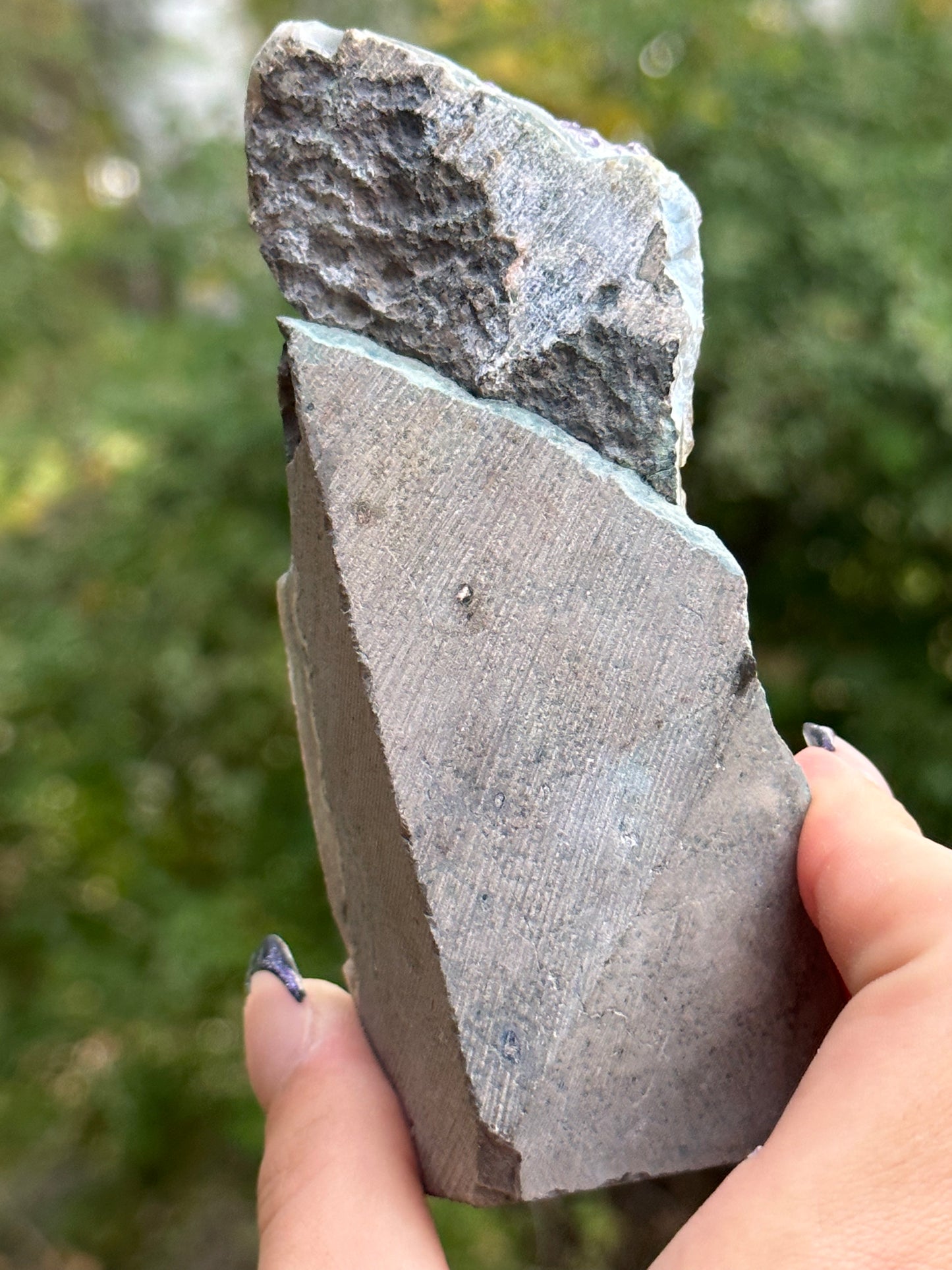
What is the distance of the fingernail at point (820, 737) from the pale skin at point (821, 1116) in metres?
0.01

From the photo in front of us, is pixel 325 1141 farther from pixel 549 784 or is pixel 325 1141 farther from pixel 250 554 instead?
pixel 250 554

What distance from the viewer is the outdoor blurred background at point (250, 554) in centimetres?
216

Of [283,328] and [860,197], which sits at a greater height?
[860,197]

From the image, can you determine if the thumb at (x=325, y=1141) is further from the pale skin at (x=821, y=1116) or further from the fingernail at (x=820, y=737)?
the fingernail at (x=820, y=737)

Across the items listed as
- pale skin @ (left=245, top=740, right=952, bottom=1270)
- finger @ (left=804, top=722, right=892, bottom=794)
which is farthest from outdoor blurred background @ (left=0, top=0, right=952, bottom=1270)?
pale skin @ (left=245, top=740, right=952, bottom=1270)

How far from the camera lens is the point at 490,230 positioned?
48.3 inches

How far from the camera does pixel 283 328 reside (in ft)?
4.05

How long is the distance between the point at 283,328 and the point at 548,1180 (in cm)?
98

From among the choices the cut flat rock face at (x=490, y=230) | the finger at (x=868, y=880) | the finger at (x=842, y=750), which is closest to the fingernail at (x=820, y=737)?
the finger at (x=842, y=750)

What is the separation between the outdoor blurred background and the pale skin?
96 centimetres

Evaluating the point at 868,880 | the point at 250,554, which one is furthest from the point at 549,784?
the point at 250,554

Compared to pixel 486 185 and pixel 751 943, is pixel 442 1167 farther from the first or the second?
pixel 486 185

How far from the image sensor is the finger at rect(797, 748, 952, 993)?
1.06 metres

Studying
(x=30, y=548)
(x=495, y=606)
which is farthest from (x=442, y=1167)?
(x=30, y=548)
